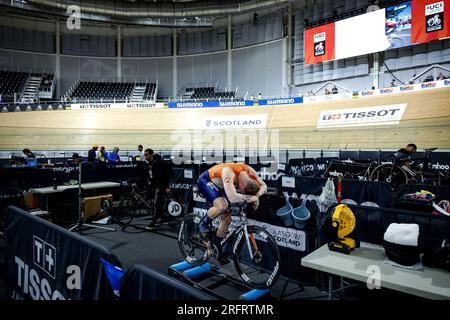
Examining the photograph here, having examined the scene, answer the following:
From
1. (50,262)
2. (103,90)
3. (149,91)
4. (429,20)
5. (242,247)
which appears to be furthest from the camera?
(149,91)

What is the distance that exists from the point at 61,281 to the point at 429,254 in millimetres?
2736

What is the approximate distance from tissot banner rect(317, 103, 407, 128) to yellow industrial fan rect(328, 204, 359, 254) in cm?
1293

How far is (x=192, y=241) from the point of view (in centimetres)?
421

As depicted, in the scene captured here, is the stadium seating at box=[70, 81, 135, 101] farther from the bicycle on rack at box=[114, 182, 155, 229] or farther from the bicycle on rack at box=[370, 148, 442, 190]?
the bicycle on rack at box=[370, 148, 442, 190]

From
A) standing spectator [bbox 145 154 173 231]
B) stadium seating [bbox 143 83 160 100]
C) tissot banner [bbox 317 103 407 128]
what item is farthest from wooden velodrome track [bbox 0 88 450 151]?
standing spectator [bbox 145 154 173 231]

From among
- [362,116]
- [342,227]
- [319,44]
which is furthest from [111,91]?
[342,227]

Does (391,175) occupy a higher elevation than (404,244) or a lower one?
higher

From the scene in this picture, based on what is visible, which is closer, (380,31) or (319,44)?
(380,31)

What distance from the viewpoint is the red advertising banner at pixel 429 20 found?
13680mm

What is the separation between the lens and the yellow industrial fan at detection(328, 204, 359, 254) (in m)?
2.72

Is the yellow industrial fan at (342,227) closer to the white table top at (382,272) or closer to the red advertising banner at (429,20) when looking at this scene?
the white table top at (382,272)

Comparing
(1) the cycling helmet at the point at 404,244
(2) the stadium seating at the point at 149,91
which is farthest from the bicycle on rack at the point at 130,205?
(2) the stadium seating at the point at 149,91

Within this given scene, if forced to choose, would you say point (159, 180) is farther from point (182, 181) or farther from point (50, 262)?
point (50, 262)

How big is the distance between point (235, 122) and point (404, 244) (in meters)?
15.5
